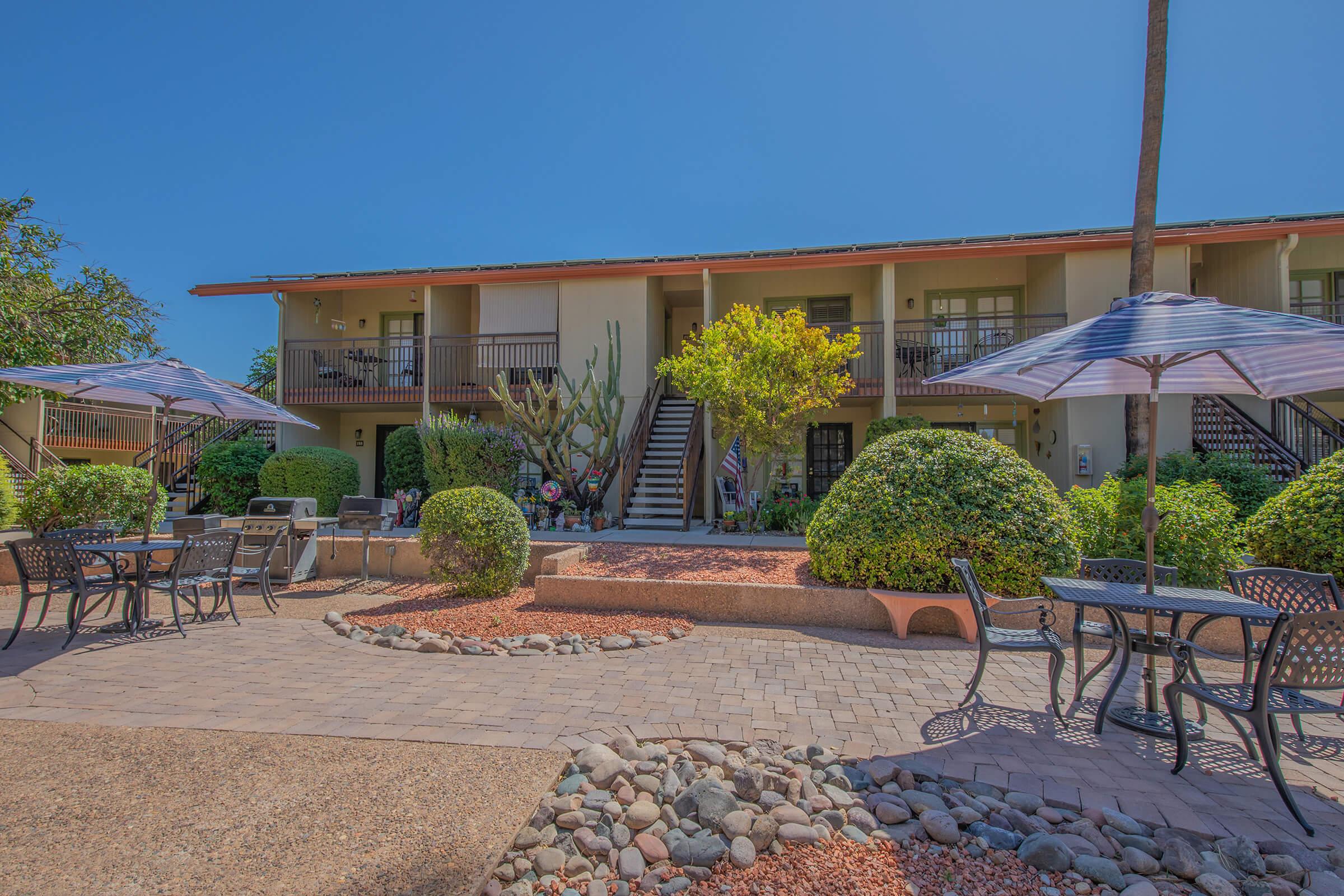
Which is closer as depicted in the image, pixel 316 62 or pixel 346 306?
pixel 316 62

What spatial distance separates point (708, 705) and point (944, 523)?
3102 millimetres

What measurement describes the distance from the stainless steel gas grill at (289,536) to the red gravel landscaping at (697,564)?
3.56 meters

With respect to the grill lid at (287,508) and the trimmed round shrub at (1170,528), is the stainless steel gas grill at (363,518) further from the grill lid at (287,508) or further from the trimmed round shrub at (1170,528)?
the trimmed round shrub at (1170,528)

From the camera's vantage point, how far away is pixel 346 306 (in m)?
16.1

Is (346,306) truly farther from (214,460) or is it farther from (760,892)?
(760,892)

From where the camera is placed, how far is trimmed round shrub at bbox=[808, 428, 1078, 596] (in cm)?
559

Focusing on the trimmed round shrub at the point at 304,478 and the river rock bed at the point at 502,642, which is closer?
the river rock bed at the point at 502,642

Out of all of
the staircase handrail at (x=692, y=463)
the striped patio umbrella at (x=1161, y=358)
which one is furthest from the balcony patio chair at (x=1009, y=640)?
the staircase handrail at (x=692, y=463)

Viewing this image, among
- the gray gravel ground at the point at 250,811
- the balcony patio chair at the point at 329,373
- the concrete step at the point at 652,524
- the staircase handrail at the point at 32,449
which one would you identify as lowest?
the gray gravel ground at the point at 250,811

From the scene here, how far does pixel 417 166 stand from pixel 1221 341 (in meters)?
15.7

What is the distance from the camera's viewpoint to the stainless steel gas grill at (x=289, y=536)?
7.59 meters

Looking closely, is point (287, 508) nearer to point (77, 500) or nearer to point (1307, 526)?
point (77, 500)

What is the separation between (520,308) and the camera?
1440cm

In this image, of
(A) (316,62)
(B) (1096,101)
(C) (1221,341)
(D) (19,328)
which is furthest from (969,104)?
(D) (19,328)
